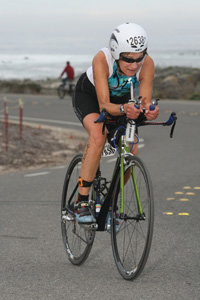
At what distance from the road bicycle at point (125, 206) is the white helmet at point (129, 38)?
0.51 metres

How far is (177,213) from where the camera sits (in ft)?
26.4

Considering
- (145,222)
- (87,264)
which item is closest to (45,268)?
(87,264)

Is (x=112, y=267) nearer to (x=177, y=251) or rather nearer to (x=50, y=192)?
(x=177, y=251)

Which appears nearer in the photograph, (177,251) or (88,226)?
(88,226)

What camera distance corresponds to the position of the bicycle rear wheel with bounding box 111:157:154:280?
4855 mm

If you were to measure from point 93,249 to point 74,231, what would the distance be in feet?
1.40

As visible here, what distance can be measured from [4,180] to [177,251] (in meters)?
5.40

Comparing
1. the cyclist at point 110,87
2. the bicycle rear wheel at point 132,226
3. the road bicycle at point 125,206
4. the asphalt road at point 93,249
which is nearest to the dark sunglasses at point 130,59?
the cyclist at point 110,87

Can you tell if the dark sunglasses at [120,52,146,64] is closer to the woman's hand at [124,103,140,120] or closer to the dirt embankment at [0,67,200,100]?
the woman's hand at [124,103,140,120]

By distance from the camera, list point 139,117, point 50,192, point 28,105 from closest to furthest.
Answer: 1. point 139,117
2. point 50,192
3. point 28,105

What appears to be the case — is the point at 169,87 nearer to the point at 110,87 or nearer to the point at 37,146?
the point at 37,146

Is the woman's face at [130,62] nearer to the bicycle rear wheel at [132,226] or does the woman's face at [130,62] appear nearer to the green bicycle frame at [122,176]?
the green bicycle frame at [122,176]

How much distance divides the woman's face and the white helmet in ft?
0.22

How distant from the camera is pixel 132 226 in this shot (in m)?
5.39
